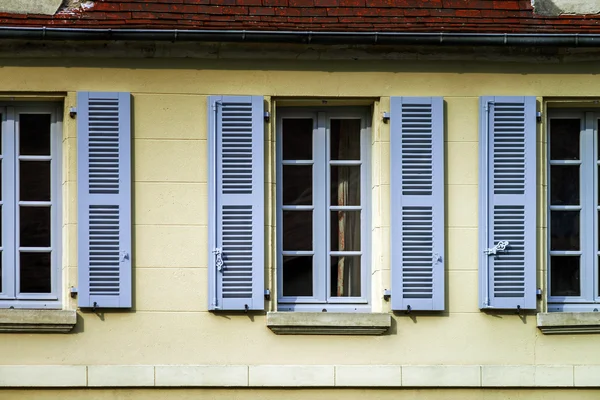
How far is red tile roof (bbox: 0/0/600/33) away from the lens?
10.0 m

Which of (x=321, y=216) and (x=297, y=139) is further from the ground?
(x=297, y=139)

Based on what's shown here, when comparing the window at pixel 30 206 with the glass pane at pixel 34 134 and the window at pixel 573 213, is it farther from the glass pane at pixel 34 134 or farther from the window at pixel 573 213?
the window at pixel 573 213

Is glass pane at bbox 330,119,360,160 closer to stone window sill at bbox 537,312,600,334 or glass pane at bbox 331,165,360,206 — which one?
glass pane at bbox 331,165,360,206

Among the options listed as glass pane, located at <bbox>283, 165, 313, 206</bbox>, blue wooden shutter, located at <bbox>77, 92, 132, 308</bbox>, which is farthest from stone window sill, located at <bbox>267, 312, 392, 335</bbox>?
blue wooden shutter, located at <bbox>77, 92, 132, 308</bbox>

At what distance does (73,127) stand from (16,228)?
37.0 inches

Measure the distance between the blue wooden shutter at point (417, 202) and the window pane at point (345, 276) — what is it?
1.42 feet

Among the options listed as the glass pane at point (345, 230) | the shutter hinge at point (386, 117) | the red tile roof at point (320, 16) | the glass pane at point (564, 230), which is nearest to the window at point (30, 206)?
the red tile roof at point (320, 16)

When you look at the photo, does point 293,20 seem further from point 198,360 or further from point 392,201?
point 198,360

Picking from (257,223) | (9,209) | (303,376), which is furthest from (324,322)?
(9,209)

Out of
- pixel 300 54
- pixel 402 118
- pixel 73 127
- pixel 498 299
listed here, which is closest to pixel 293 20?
pixel 300 54

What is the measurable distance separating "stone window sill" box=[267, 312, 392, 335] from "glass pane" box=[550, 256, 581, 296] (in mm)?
1468

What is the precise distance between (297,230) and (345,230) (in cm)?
40

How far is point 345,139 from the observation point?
1039 cm

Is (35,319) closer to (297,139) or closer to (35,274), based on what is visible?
(35,274)
